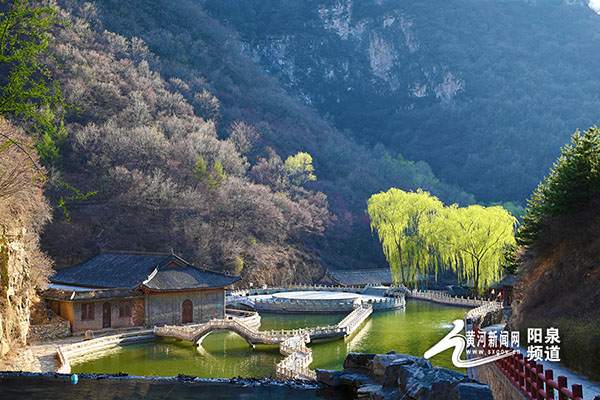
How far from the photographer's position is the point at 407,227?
58.8m

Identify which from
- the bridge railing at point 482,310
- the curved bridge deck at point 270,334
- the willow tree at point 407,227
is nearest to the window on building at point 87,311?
the curved bridge deck at point 270,334

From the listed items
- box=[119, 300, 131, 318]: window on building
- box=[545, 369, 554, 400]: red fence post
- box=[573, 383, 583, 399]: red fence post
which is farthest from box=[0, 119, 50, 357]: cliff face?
box=[573, 383, 583, 399]: red fence post

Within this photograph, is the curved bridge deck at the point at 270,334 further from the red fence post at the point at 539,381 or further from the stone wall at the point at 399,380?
the red fence post at the point at 539,381

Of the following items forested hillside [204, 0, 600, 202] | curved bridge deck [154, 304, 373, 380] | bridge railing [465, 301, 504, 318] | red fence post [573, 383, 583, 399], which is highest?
forested hillside [204, 0, 600, 202]

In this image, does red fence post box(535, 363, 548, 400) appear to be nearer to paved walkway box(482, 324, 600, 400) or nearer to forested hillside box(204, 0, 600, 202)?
paved walkway box(482, 324, 600, 400)

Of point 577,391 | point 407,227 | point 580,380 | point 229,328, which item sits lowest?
point 229,328

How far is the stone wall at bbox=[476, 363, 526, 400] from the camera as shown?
12.7 m

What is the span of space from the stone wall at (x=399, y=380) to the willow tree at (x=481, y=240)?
1496 inches

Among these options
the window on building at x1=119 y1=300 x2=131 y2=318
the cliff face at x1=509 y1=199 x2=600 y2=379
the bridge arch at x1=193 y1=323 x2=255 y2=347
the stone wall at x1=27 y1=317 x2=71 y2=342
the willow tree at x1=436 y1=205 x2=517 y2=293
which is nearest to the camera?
the cliff face at x1=509 y1=199 x2=600 y2=379

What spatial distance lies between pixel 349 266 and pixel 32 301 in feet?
154

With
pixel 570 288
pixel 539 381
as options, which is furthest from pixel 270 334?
pixel 539 381

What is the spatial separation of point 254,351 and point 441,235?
28.0m

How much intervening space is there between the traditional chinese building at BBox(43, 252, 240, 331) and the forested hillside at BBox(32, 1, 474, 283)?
4558 mm

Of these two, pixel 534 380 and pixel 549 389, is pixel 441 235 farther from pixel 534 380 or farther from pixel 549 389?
pixel 549 389
